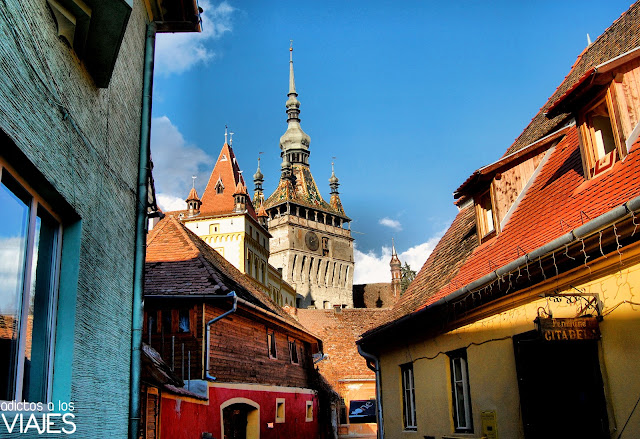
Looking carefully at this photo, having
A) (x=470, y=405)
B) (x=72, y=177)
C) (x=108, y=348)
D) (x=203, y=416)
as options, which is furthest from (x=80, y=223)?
(x=203, y=416)

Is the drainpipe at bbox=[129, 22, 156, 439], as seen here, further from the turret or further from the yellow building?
the turret

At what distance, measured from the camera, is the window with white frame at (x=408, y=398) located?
12742 mm

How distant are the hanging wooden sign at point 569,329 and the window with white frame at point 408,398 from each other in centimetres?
643

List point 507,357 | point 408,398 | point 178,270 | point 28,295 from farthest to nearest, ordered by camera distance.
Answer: point 178,270
point 408,398
point 507,357
point 28,295

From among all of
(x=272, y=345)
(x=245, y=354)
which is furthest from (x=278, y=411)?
(x=245, y=354)

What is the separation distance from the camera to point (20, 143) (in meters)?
3.63

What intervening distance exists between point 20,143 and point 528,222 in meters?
7.16

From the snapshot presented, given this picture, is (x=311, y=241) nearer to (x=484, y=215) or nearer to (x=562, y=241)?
(x=484, y=215)

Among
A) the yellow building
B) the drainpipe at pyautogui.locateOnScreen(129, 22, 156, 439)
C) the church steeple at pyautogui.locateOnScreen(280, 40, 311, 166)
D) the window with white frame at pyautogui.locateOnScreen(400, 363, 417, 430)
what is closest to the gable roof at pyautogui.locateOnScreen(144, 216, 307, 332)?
the window with white frame at pyautogui.locateOnScreen(400, 363, 417, 430)

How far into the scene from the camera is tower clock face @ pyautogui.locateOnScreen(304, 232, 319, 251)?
3556 inches

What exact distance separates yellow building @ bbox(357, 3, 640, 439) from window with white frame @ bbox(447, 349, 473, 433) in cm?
2

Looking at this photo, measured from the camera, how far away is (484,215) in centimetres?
1120

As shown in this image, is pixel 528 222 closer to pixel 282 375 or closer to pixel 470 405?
pixel 470 405

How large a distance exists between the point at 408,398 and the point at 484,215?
4.34 m
